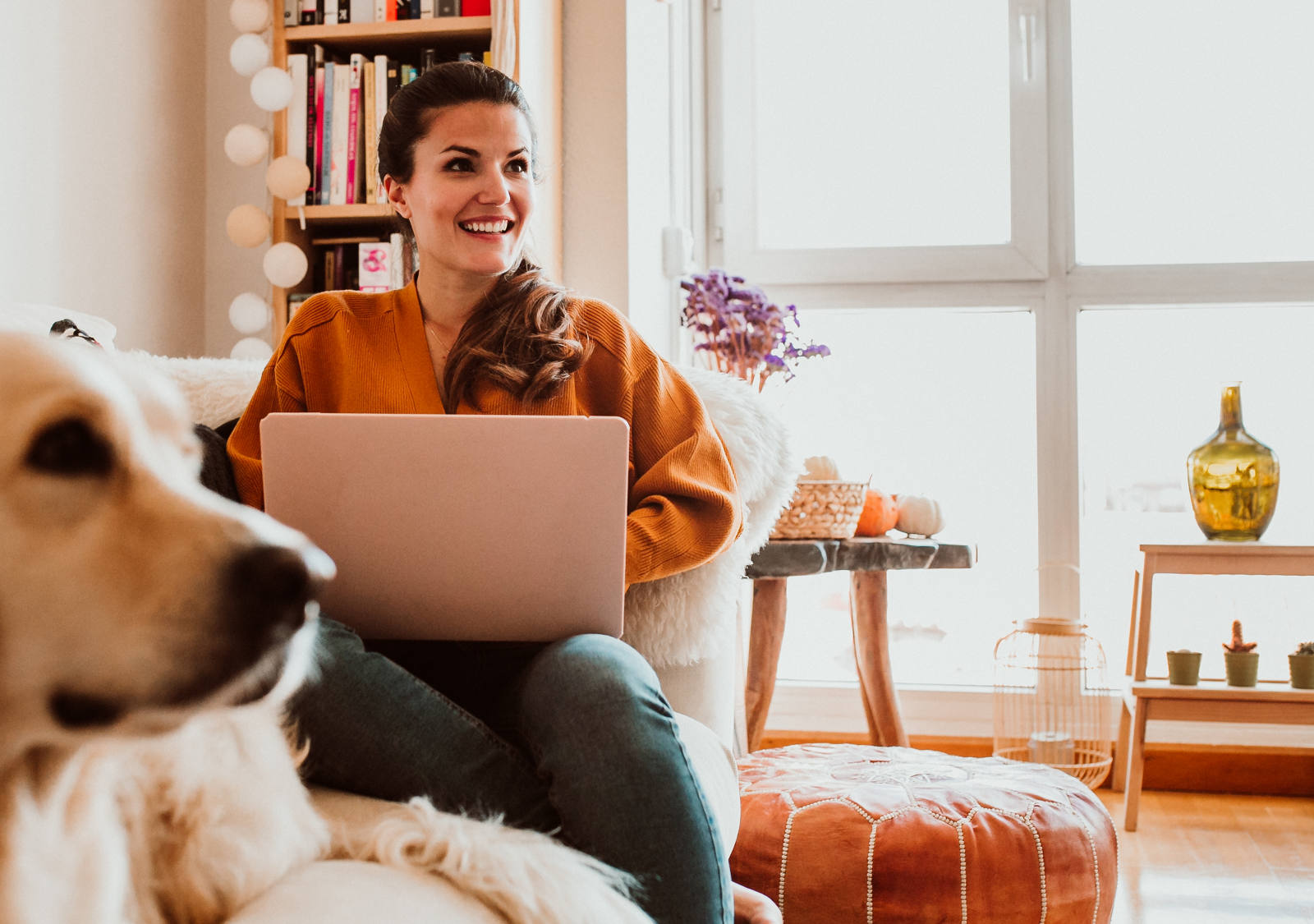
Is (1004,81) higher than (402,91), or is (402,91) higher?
(1004,81)

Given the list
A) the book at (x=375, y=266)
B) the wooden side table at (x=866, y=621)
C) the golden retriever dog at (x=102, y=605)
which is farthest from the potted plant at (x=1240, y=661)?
the golden retriever dog at (x=102, y=605)

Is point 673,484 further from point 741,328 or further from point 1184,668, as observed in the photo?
point 1184,668

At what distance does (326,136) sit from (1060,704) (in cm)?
209

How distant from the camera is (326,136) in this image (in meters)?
2.29

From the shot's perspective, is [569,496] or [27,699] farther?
[569,496]

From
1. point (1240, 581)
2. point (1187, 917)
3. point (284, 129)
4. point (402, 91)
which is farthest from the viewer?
point (1240, 581)

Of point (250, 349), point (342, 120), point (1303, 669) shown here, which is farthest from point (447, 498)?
point (1303, 669)

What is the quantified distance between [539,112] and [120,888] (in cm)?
190

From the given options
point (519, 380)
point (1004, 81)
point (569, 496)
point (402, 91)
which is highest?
point (1004, 81)

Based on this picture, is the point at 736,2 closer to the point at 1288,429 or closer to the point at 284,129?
the point at 284,129

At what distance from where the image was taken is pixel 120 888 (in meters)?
0.62

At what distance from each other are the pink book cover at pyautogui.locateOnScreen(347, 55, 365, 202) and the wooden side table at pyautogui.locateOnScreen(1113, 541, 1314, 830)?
1826mm

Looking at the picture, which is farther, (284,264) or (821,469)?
(821,469)

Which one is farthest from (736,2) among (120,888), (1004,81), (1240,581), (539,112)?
(120,888)
